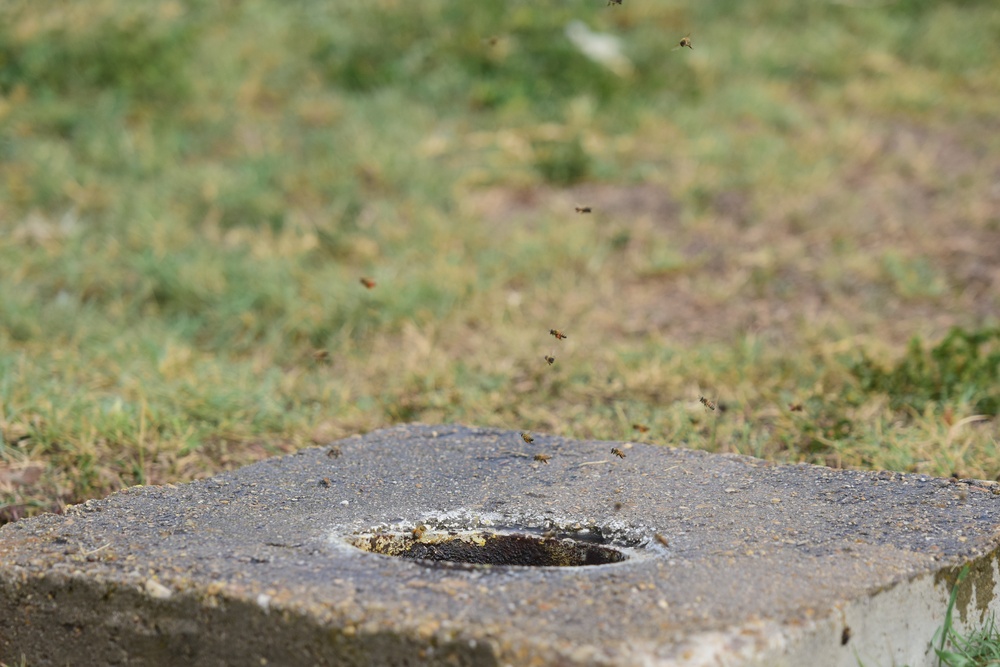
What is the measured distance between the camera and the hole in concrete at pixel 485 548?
2510mm

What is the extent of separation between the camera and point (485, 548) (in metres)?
2.54

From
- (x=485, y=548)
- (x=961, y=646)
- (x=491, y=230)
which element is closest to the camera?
(x=961, y=646)

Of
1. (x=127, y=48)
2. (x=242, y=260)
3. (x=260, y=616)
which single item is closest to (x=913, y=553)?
(x=260, y=616)

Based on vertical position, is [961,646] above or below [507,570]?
below

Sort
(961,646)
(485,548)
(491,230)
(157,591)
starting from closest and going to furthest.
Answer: (157,591) → (961,646) → (485,548) → (491,230)

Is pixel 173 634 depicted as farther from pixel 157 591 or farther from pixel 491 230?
pixel 491 230

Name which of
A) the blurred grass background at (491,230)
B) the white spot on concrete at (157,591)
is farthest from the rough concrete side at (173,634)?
the blurred grass background at (491,230)

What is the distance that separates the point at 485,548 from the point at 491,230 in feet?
10.5

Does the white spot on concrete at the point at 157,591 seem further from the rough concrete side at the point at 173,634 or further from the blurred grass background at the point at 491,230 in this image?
the blurred grass background at the point at 491,230

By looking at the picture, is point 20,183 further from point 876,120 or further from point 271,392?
point 876,120

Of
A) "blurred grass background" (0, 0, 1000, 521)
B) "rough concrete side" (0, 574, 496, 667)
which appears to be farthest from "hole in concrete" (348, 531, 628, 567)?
"blurred grass background" (0, 0, 1000, 521)

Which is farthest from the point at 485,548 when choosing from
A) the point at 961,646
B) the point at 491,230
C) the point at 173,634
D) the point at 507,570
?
the point at 491,230

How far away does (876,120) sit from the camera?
6977mm

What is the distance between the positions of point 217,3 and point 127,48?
1134 mm
